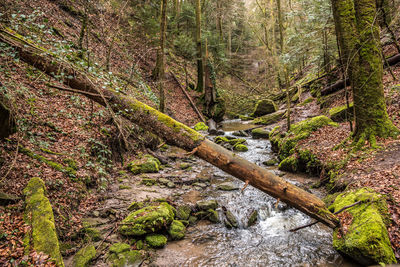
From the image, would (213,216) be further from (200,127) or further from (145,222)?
(200,127)

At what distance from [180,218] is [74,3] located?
51.7 feet

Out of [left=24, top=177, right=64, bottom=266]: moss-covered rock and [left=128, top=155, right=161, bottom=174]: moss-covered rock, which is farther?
[left=128, top=155, right=161, bottom=174]: moss-covered rock

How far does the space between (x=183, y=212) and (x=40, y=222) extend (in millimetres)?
3261

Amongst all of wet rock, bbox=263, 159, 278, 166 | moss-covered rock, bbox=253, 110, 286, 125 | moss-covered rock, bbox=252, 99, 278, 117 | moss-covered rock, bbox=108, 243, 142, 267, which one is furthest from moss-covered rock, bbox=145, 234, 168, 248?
moss-covered rock, bbox=252, 99, 278, 117

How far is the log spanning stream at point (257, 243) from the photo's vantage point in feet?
14.4

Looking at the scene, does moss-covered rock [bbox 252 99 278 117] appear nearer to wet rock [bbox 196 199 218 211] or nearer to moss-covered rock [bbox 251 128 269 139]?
moss-covered rock [bbox 251 128 269 139]

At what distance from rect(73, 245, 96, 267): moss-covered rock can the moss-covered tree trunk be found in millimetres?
7441

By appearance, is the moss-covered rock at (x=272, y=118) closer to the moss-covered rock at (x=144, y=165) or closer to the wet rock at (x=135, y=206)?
the moss-covered rock at (x=144, y=165)

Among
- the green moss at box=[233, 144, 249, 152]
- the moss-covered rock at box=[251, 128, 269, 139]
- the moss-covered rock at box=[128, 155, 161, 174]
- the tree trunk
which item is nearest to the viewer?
the moss-covered rock at box=[128, 155, 161, 174]

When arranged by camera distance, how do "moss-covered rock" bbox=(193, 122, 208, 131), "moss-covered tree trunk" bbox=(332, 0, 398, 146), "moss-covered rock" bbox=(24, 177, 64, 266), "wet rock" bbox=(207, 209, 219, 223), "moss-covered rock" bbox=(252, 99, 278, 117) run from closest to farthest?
"moss-covered rock" bbox=(24, 177, 64, 266) < "wet rock" bbox=(207, 209, 219, 223) < "moss-covered tree trunk" bbox=(332, 0, 398, 146) < "moss-covered rock" bbox=(193, 122, 208, 131) < "moss-covered rock" bbox=(252, 99, 278, 117)

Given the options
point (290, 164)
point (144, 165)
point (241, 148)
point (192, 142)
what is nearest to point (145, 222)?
point (192, 142)

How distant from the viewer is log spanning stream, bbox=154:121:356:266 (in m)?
4.38

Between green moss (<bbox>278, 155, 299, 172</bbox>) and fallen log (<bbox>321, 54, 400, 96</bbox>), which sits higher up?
fallen log (<bbox>321, 54, 400, 96</bbox>)

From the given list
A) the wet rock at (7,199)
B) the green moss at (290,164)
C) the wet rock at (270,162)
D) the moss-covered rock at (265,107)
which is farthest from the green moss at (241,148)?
the wet rock at (7,199)
